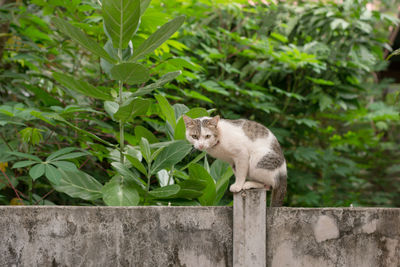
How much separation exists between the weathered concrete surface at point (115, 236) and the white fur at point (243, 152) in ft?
0.66

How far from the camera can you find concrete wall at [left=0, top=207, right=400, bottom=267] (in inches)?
62.3

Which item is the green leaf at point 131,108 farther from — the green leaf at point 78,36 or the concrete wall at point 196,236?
the concrete wall at point 196,236

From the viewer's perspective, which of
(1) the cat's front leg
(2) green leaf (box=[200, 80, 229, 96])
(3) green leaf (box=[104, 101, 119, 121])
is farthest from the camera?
(2) green leaf (box=[200, 80, 229, 96])

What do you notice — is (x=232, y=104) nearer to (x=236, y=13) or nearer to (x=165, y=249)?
(x=236, y=13)

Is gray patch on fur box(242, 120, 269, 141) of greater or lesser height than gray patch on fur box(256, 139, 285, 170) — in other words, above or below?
above

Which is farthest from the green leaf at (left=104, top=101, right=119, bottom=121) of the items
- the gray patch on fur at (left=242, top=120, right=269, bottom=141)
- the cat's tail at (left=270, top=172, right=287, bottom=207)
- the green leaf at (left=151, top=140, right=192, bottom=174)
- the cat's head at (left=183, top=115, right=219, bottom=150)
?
the cat's tail at (left=270, top=172, right=287, bottom=207)

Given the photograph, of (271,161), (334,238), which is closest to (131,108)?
(271,161)

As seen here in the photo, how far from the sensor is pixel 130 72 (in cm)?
180

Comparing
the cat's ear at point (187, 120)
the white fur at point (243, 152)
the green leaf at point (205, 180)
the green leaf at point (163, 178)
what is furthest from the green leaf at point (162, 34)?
the green leaf at point (163, 178)

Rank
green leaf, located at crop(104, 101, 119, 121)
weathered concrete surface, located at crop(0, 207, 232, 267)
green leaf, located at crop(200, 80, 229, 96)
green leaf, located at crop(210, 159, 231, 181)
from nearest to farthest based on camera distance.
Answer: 1. weathered concrete surface, located at crop(0, 207, 232, 267)
2. green leaf, located at crop(104, 101, 119, 121)
3. green leaf, located at crop(210, 159, 231, 181)
4. green leaf, located at crop(200, 80, 229, 96)

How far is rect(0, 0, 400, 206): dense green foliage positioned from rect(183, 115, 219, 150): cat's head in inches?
5.5

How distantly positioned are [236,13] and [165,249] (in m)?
2.76

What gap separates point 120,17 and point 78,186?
0.87 m

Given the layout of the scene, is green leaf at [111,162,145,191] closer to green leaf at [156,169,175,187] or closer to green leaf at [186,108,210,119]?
green leaf at [156,169,175,187]
